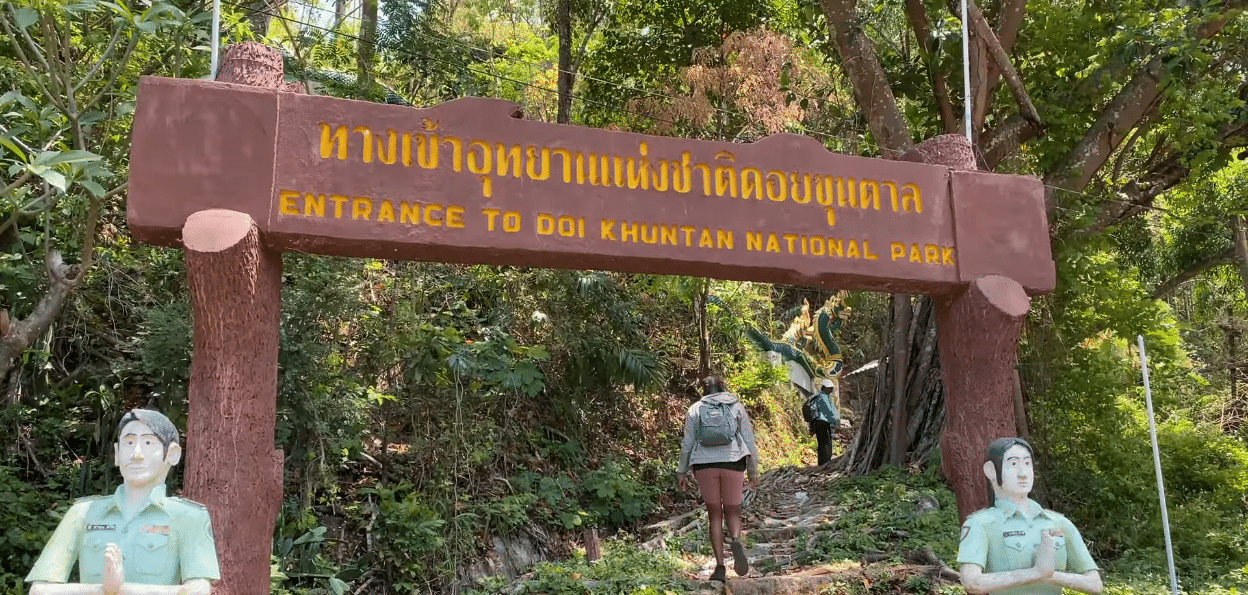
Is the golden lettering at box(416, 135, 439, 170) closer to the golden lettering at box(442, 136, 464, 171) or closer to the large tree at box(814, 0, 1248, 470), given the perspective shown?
the golden lettering at box(442, 136, 464, 171)

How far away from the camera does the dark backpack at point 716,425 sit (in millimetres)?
6074

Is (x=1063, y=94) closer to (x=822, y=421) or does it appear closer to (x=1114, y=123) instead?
(x=1114, y=123)

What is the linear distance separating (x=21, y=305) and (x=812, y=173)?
5629 millimetres

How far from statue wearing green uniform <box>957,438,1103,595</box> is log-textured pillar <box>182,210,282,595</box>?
113 inches

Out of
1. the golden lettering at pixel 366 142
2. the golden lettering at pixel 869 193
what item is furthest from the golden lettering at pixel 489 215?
the golden lettering at pixel 869 193

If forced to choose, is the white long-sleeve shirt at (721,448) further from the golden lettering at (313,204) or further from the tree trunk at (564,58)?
the tree trunk at (564,58)

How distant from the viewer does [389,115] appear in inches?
177

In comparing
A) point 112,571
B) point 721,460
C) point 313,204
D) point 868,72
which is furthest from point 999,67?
point 112,571

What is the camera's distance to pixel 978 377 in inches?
199

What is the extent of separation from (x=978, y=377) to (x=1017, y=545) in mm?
1510

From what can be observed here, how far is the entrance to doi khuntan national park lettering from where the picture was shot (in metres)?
4.09

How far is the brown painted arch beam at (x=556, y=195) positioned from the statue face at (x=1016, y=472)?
141 cm

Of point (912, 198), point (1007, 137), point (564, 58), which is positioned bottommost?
point (912, 198)

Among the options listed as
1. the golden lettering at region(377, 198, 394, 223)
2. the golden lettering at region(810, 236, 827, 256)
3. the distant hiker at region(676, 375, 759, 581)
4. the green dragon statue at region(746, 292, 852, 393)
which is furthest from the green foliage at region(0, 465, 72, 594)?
the green dragon statue at region(746, 292, 852, 393)
